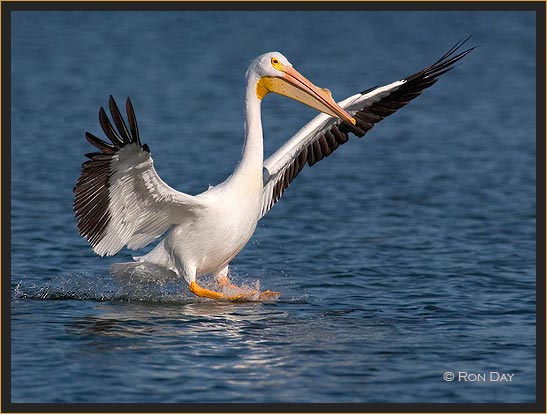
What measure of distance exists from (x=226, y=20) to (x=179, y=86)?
11795 millimetres

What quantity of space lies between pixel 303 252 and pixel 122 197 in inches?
141

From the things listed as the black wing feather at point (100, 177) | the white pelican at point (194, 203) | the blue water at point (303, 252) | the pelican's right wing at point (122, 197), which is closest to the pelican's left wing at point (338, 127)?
the white pelican at point (194, 203)

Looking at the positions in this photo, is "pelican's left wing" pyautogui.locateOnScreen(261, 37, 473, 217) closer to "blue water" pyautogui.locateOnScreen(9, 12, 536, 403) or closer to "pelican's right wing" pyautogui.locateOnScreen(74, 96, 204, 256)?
"blue water" pyautogui.locateOnScreen(9, 12, 536, 403)

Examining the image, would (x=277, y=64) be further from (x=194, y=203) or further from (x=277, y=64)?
(x=194, y=203)

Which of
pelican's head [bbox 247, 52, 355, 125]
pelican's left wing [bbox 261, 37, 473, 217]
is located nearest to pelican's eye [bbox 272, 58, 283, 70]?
pelican's head [bbox 247, 52, 355, 125]

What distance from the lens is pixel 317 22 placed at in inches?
1420

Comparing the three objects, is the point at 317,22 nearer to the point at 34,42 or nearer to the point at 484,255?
the point at 34,42

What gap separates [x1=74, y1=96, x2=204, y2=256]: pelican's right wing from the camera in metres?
7.97

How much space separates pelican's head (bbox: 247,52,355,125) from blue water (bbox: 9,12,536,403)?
1.67 meters

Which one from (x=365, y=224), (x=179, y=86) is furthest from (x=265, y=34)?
(x=365, y=224)

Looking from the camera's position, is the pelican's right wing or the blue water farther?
the pelican's right wing

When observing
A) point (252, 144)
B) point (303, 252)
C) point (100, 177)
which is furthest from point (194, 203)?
point (303, 252)

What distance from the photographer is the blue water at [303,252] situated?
754 centimetres

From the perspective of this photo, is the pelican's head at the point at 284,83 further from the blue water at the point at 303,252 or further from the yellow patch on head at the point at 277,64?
the blue water at the point at 303,252
